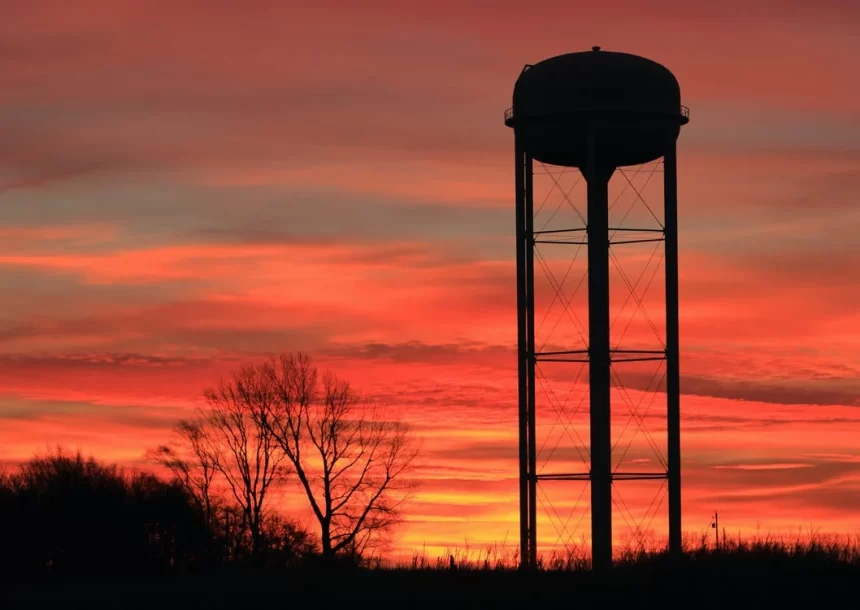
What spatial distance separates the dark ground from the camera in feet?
138

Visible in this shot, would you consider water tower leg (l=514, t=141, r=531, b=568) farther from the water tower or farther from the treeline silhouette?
the treeline silhouette

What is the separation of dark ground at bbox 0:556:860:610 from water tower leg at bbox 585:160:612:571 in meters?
10.0

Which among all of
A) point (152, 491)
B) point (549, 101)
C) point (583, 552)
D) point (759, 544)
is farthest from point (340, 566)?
point (152, 491)

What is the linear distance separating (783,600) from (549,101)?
1920 centimetres

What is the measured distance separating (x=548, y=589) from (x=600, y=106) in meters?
17.2

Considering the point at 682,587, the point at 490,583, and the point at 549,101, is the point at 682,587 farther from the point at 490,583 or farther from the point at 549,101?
the point at 549,101

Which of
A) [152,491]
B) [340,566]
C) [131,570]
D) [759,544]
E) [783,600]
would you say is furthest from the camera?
[152,491]

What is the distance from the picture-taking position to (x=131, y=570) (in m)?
63.2

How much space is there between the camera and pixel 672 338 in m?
54.8

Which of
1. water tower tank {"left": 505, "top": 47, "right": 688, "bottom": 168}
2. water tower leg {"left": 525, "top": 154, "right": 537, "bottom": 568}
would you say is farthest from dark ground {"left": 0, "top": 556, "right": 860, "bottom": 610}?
water tower tank {"left": 505, "top": 47, "right": 688, "bottom": 168}

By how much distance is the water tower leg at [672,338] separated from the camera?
179ft

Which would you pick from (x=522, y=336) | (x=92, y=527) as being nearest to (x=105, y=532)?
(x=92, y=527)

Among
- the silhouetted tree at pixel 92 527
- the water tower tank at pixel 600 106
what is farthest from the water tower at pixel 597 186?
the silhouetted tree at pixel 92 527

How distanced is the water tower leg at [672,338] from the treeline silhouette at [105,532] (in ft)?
46.2
